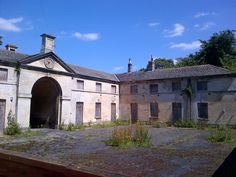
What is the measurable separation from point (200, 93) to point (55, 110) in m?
14.8

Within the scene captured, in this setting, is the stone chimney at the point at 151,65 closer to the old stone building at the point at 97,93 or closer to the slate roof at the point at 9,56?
the old stone building at the point at 97,93

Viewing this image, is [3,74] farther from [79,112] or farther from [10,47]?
[79,112]

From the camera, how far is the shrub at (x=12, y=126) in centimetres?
1788

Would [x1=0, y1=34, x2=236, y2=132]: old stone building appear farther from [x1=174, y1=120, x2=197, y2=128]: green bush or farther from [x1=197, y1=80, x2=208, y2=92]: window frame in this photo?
[x1=174, y1=120, x2=197, y2=128]: green bush

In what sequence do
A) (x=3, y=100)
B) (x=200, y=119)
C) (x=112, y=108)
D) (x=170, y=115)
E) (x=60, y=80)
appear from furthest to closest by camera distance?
(x=112, y=108)
(x=170, y=115)
(x=200, y=119)
(x=60, y=80)
(x=3, y=100)

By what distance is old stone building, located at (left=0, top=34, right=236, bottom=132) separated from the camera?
63.3 feet

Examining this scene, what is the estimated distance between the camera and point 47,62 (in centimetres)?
2150

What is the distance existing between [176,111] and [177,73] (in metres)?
4.33

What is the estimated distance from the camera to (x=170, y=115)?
2623 cm

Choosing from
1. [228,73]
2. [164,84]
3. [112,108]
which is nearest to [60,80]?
[112,108]

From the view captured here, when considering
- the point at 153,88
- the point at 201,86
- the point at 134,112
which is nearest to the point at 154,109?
the point at 153,88

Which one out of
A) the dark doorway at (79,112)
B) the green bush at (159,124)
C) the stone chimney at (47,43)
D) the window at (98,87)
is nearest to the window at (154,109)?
the green bush at (159,124)

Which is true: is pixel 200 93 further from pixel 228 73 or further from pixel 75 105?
pixel 75 105

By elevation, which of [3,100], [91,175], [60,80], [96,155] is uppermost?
[60,80]
